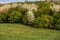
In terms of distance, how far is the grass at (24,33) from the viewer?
6767mm

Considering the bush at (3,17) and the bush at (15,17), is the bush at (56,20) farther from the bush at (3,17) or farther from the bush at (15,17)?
the bush at (3,17)

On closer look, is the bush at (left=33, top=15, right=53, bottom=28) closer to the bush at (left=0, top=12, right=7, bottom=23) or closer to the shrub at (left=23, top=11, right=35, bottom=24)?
the shrub at (left=23, top=11, right=35, bottom=24)

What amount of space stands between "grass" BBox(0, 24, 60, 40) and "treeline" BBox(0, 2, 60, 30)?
0.43 metres

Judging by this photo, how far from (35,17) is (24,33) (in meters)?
1.86

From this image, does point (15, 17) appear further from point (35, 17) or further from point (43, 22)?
point (43, 22)

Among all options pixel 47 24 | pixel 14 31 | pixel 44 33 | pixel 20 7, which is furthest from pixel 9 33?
pixel 20 7

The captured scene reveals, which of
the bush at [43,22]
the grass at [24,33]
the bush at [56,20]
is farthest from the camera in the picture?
the bush at [43,22]

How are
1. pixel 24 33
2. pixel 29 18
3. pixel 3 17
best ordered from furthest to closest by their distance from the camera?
pixel 3 17
pixel 29 18
pixel 24 33

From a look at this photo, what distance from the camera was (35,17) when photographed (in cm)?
896

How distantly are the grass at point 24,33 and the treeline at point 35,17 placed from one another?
17.1 inches

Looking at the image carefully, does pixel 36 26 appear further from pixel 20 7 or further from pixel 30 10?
pixel 20 7

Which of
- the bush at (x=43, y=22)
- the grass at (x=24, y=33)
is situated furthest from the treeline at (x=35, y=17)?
the grass at (x=24, y=33)

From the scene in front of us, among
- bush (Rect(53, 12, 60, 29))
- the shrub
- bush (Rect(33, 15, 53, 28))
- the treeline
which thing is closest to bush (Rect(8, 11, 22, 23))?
the treeline

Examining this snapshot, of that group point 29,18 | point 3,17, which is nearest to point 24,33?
point 29,18
